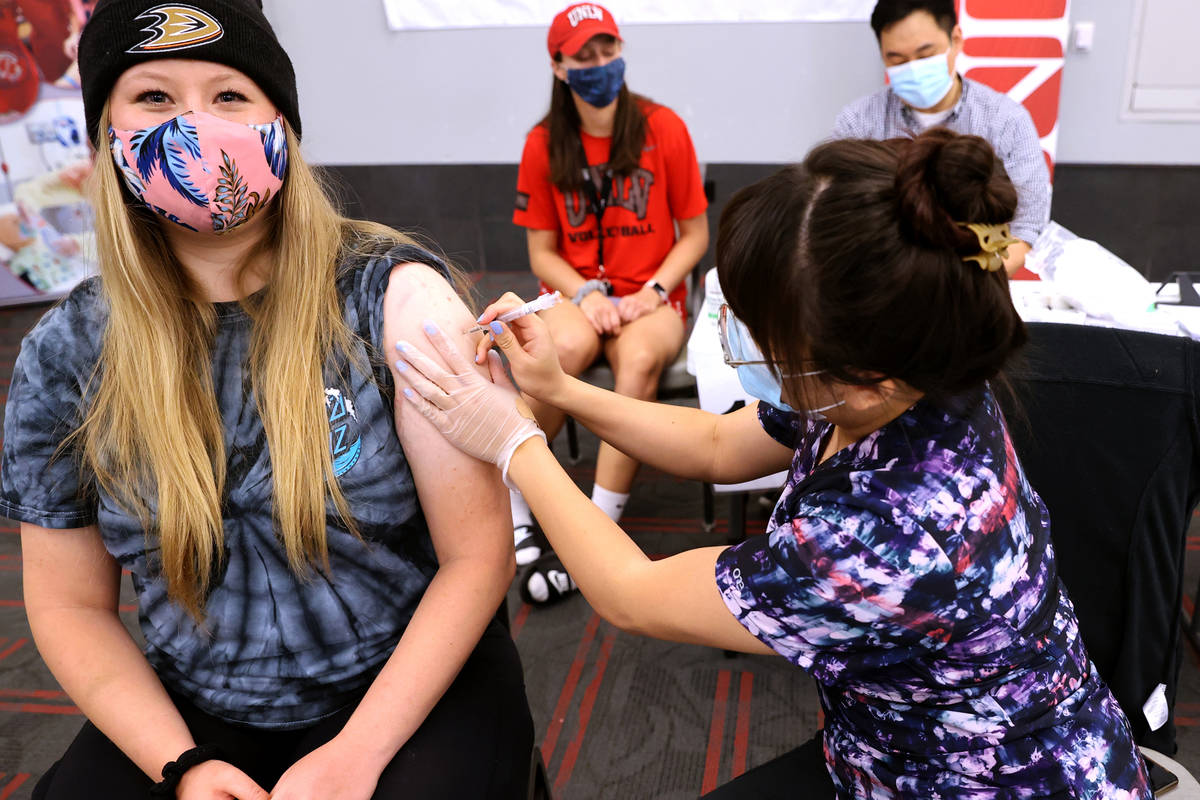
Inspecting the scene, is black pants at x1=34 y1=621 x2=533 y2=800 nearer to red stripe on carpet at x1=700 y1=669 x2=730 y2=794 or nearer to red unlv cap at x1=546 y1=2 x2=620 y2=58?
red stripe on carpet at x1=700 y1=669 x2=730 y2=794

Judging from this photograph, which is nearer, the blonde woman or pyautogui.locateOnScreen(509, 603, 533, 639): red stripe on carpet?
the blonde woman

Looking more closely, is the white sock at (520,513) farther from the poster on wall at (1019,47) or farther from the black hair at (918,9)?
the poster on wall at (1019,47)

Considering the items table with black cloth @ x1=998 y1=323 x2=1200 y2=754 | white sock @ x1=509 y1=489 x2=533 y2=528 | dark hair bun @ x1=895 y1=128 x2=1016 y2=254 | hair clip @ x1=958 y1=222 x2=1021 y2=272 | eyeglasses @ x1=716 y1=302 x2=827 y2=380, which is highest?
dark hair bun @ x1=895 y1=128 x2=1016 y2=254

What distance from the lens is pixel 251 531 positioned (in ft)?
3.63

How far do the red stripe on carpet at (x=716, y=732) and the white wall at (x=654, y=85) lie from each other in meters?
3.02

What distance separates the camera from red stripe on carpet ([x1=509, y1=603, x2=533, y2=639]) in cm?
229

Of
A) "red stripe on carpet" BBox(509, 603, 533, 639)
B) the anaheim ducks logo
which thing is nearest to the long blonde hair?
the anaheim ducks logo

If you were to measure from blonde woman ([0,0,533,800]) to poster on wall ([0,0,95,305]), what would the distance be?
389 centimetres

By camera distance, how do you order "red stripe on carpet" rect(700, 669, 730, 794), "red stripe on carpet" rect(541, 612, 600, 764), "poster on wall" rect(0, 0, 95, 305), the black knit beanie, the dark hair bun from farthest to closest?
"poster on wall" rect(0, 0, 95, 305)
"red stripe on carpet" rect(541, 612, 600, 764)
"red stripe on carpet" rect(700, 669, 730, 794)
the black knit beanie
the dark hair bun

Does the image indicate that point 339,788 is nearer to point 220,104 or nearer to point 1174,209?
point 220,104

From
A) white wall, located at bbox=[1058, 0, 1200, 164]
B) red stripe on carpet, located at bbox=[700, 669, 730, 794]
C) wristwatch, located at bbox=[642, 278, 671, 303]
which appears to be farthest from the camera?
white wall, located at bbox=[1058, 0, 1200, 164]

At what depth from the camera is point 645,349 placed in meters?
2.36

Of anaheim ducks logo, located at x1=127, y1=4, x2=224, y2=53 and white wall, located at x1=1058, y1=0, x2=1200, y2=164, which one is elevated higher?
anaheim ducks logo, located at x1=127, y1=4, x2=224, y2=53

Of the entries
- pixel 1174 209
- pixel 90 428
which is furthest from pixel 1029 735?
pixel 1174 209
